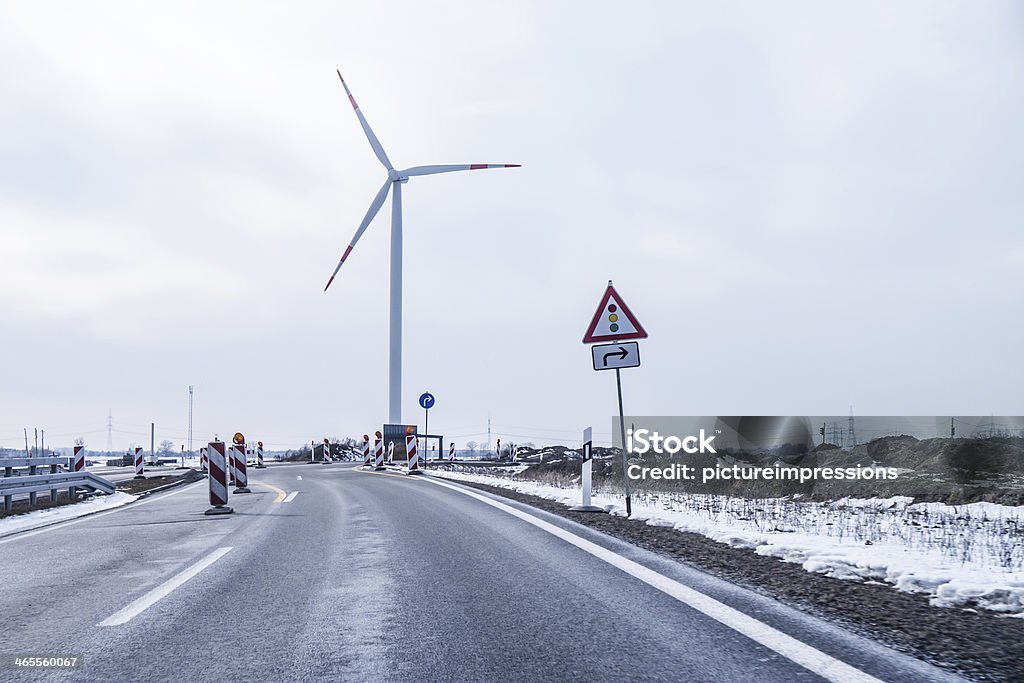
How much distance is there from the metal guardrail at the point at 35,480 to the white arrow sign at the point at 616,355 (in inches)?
396

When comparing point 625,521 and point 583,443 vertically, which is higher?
point 583,443

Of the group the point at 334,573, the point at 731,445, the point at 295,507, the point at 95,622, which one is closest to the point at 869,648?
the point at 334,573

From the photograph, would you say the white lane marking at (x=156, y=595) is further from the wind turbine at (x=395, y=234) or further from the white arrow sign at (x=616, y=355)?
the wind turbine at (x=395, y=234)

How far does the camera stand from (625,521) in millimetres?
9625

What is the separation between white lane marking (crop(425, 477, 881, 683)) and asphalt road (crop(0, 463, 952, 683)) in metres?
0.01

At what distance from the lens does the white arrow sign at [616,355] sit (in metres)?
10.3

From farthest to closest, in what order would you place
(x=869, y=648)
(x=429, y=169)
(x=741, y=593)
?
1. (x=429, y=169)
2. (x=741, y=593)
3. (x=869, y=648)

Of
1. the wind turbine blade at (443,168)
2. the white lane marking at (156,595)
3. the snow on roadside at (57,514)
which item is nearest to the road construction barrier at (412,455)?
the snow on roadside at (57,514)

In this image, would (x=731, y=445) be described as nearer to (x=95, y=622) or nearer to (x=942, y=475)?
(x=942, y=475)

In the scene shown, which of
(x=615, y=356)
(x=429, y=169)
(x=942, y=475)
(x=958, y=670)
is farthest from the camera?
(x=429, y=169)

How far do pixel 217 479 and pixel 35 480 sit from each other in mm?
3946

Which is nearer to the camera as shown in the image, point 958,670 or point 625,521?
point 958,670

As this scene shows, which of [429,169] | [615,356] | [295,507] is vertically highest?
[429,169]

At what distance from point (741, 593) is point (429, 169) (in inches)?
1749
